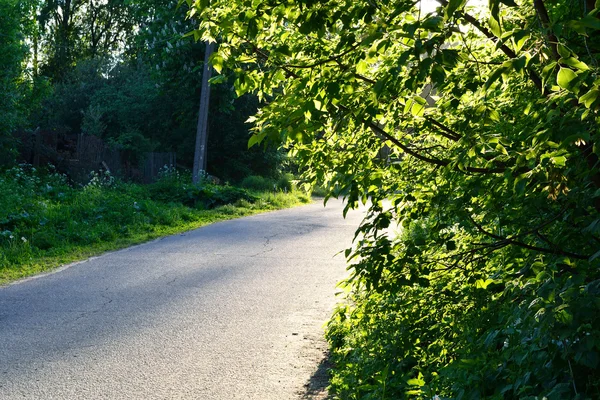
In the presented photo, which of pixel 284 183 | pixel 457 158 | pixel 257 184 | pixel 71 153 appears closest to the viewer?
pixel 457 158

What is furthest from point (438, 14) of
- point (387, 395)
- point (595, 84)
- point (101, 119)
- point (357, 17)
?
point (101, 119)

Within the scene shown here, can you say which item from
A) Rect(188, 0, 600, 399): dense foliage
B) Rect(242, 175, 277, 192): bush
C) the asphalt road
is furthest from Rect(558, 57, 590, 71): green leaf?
Rect(242, 175, 277, 192): bush

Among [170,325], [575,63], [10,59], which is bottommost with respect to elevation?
[170,325]

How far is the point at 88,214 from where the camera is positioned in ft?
49.6

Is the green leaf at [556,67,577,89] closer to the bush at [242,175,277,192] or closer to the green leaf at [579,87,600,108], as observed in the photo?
the green leaf at [579,87,600,108]

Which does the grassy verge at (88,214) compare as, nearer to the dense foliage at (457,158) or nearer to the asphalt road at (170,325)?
the asphalt road at (170,325)

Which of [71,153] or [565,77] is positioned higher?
[565,77]

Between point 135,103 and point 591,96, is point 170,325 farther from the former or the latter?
point 135,103

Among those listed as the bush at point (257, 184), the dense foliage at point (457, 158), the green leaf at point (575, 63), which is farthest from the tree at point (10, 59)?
the green leaf at point (575, 63)

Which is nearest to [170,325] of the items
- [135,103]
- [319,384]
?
[319,384]

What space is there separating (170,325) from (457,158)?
16.1 feet

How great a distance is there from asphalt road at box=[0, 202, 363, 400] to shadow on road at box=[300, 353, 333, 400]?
6 centimetres

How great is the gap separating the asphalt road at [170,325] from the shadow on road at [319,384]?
6 centimetres

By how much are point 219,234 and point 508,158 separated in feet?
41.1
